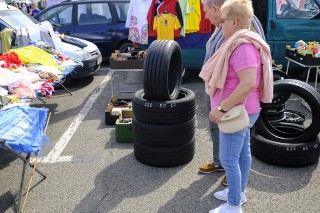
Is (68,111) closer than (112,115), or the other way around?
(112,115)

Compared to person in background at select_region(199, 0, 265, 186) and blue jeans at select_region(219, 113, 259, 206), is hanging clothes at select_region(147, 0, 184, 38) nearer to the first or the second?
person in background at select_region(199, 0, 265, 186)

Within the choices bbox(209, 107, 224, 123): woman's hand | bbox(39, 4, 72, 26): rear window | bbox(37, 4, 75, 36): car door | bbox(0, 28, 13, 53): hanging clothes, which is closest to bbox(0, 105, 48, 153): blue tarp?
bbox(209, 107, 224, 123): woman's hand

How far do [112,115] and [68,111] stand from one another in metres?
1.15

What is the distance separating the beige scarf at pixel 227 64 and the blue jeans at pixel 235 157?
28 cm

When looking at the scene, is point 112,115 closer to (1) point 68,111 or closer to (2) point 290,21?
(1) point 68,111

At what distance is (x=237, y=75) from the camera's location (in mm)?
2414

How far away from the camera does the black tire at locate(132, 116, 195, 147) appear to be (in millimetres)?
3807

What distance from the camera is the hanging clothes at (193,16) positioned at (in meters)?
6.91

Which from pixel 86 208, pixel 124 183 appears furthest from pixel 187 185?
pixel 86 208

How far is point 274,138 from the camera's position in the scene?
402cm

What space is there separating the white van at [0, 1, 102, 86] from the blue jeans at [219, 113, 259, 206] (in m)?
5.12

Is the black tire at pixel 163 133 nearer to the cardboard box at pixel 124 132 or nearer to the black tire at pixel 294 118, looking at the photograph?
the cardboard box at pixel 124 132

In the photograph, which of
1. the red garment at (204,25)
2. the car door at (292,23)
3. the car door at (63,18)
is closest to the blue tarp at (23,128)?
the red garment at (204,25)

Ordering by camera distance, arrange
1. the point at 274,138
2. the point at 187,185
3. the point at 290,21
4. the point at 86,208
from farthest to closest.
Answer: the point at 290,21 < the point at 274,138 < the point at 187,185 < the point at 86,208
